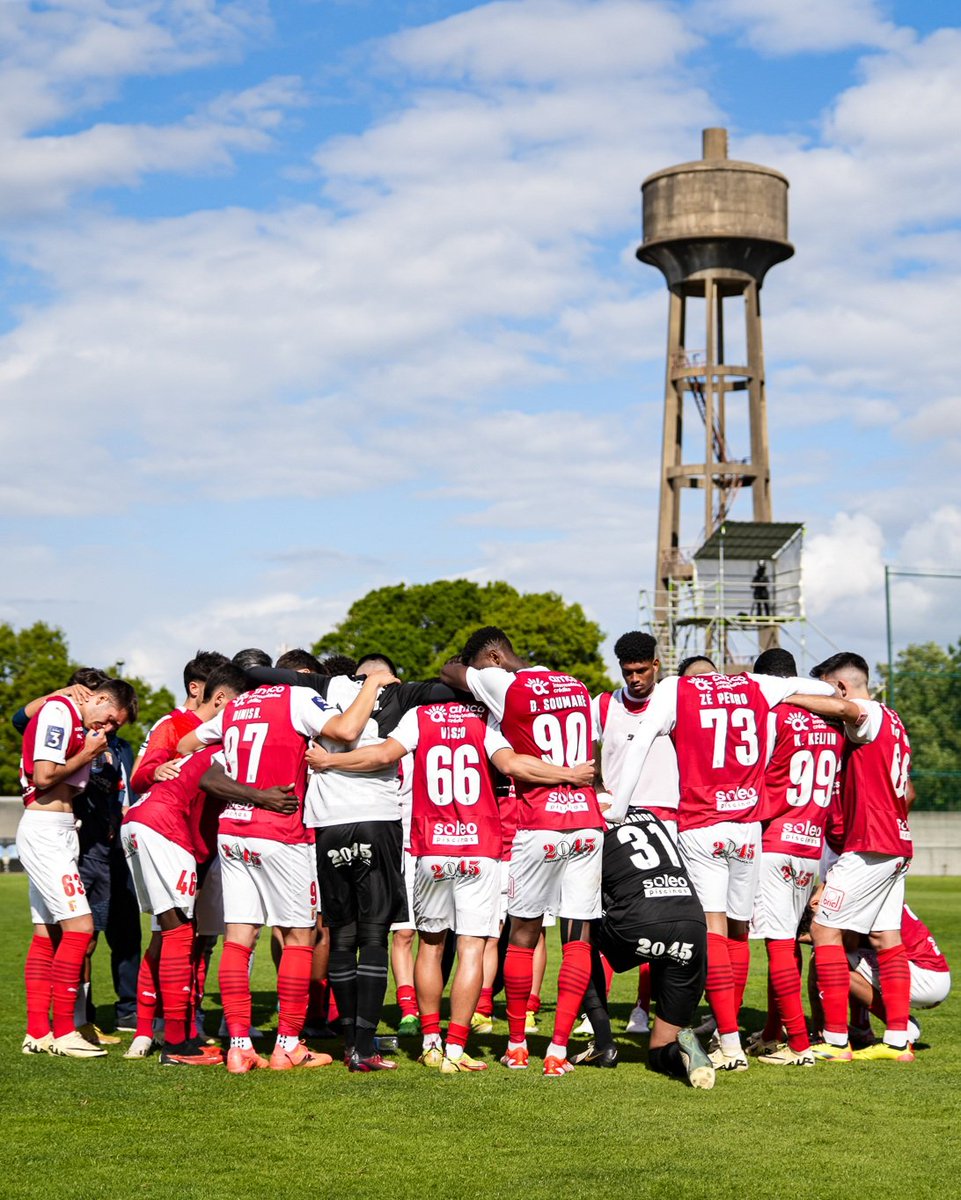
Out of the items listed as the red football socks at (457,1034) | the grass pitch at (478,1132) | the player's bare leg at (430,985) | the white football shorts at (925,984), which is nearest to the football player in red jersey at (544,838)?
the red football socks at (457,1034)

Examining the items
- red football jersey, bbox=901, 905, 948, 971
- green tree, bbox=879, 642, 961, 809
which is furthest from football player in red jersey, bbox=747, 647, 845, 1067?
green tree, bbox=879, 642, 961, 809

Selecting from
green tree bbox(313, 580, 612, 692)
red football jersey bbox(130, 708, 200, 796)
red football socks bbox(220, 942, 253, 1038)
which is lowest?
red football socks bbox(220, 942, 253, 1038)

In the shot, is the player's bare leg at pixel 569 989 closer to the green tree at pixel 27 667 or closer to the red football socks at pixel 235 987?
the red football socks at pixel 235 987

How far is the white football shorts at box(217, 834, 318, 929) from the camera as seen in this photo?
8102 mm

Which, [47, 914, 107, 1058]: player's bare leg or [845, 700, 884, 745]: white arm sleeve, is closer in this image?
[845, 700, 884, 745]: white arm sleeve

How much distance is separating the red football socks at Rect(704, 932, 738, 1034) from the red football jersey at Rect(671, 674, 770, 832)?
0.66 metres

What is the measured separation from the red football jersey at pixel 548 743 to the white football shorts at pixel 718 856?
0.55 m

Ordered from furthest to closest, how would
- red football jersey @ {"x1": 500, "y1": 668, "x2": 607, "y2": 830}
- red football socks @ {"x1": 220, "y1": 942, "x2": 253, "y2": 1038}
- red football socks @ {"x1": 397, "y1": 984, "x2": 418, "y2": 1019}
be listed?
red football socks @ {"x1": 397, "y1": 984, "x2": 418, "y2": 1019}
red football jersey @ {"x1": 500, "y1": 668, "x2": 607, "y2": 830}
red football socks @ {"x1": 220, "y1": 942, "x2": 253, "y2": 1038}

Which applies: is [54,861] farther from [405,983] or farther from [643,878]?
[643,878]

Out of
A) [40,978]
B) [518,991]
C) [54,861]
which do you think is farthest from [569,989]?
[40,978]

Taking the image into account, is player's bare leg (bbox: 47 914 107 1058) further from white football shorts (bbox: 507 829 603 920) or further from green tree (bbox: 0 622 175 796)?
green tree (bbox: 0 622 175 796)

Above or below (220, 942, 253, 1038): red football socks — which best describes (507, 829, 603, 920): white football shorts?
above

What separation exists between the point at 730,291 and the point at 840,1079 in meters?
53.2

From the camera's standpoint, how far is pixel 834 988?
854 centimetres
